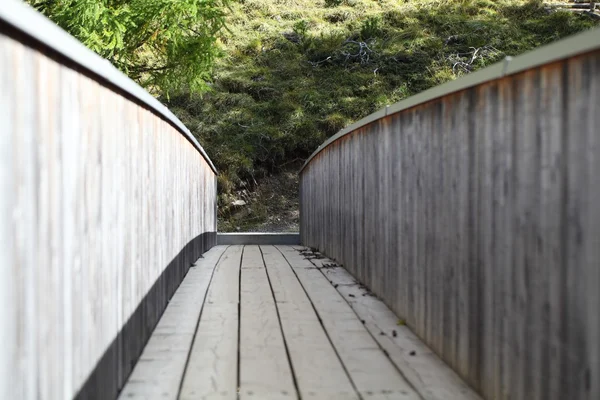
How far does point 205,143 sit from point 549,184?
1252cm

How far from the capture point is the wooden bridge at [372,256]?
56.8 inches

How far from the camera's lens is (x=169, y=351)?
9.10 ft

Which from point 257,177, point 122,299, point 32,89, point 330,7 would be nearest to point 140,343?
point 122,299

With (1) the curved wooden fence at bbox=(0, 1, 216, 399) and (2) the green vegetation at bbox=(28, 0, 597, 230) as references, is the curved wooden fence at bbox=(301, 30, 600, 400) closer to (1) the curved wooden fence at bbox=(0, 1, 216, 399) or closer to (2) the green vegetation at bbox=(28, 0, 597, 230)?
(1) the curved wooden fence at bbox=(0, 1, 216, 399)

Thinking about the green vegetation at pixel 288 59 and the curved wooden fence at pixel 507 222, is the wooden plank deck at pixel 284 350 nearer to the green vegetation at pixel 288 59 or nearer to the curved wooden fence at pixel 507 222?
the curved wooden fence at pixel 507 222

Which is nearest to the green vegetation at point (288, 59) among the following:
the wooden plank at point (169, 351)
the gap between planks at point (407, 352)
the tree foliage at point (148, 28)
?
the tree foliage at point (148, 28)

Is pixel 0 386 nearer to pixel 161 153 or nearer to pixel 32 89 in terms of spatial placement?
pixel 32 89

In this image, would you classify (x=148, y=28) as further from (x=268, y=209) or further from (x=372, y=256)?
(x=372, y=256)

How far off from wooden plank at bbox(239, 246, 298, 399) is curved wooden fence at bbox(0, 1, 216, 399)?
0.50 meters

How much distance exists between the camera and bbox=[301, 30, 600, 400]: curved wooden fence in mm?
1553

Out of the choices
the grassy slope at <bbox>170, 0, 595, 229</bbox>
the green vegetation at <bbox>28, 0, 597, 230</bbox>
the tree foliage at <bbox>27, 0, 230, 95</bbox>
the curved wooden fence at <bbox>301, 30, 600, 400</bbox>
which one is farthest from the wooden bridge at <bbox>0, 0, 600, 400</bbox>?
the grassy slope at <bbox>170, 0, 595, 229</bbox>

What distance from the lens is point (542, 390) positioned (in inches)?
68.2

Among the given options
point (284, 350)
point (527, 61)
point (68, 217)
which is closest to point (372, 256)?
point (284, 350)

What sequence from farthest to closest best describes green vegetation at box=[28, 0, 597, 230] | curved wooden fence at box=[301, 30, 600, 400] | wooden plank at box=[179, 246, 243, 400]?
green vegetation at box=[28, 0, 597, 230]
wooden plank at box=[179, 246, 243, 400]
curved wooden fence at box=[301, 30, 600, 400]
